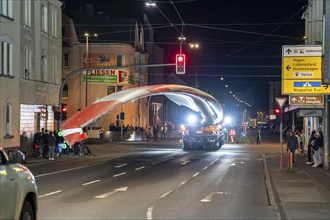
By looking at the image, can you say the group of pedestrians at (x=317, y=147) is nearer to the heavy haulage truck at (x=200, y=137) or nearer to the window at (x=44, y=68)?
the heavy haulage truck at (x=200, y=137)

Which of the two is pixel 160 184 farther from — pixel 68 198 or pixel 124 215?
pixel 124 215

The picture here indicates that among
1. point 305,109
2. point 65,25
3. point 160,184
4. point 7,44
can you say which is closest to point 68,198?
point 160,184

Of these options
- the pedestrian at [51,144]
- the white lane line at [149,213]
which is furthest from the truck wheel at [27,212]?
the pedestrian at [51,144]

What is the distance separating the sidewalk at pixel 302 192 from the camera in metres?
11.9

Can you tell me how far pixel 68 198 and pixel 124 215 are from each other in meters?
3.30

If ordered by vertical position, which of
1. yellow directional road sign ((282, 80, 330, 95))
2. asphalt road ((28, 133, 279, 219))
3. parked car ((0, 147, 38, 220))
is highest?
yellow directional road sign ((282, 80, 330, 95))

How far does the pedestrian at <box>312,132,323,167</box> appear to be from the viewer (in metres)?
Result: 24.6

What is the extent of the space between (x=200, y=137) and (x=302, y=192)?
27.0 meters

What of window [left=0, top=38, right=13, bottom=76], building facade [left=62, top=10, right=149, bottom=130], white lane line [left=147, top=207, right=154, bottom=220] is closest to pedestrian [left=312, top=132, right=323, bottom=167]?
Result: white lane line [left=147, top=207, right=154, bottom=220]

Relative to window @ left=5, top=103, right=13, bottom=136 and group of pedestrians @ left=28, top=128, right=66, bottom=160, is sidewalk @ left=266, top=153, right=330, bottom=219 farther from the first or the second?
window @ left=5, top=103, right=13, bottom=136

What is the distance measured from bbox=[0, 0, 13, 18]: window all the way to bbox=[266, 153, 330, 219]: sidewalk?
54.9 feet

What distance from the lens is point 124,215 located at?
11742mm

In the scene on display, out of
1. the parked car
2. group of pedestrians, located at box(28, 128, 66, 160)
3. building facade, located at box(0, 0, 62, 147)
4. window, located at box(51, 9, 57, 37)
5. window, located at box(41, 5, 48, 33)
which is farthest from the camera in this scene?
window, located at box(51, 9, 57, 37)

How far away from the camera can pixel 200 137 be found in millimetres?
42688
